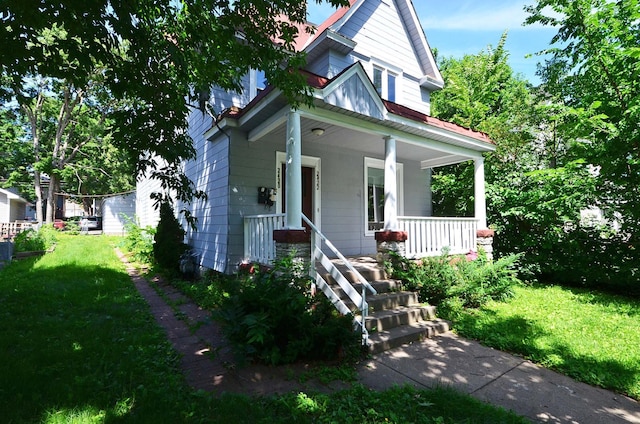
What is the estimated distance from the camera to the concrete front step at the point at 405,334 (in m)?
4.00

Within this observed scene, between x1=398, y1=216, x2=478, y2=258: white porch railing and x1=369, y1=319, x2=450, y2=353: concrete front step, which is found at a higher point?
x1=398, y1=216, x2=478, y2=258: white porch railing

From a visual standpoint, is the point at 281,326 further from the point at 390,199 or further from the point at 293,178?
the point at 390,199

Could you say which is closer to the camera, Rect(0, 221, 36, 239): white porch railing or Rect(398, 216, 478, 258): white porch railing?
Rect(398, 216, 478, 258): white porch railing

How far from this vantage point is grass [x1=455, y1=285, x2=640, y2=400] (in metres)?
3.46

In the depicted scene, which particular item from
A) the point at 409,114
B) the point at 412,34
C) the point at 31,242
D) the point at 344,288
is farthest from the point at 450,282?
the point at 31,242

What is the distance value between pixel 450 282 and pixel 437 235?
1753 millimetres

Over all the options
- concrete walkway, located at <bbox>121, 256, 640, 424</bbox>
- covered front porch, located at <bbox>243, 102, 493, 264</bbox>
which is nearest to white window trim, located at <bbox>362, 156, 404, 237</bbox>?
covered front porch, located at <bbox>243, 102, 493, 264</bbox>

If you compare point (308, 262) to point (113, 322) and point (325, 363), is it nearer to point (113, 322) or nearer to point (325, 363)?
point (325, 363)

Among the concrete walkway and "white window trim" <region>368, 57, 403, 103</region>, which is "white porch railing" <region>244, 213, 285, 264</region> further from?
"white window trim" <region>368, 57, 403, 103</region>

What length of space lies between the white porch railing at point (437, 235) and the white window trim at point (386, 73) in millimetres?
3907

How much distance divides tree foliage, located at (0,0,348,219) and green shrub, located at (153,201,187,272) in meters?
3.24

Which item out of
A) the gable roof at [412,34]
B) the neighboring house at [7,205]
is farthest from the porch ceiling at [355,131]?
the neighboring house at [7,205]

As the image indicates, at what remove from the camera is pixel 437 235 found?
7.18m

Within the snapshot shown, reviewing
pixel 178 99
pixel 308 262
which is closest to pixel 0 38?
pixel 178 99
